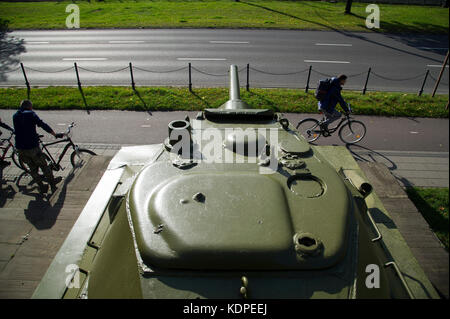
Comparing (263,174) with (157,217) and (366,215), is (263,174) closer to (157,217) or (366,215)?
(157,217)

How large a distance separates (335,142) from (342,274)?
8035 mm

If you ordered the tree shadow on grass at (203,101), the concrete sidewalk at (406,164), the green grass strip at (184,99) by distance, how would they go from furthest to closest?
the tree shadow on grass at (203,101) < the green grass strip at (184,99) < the concrete sidewalk at (406,164)

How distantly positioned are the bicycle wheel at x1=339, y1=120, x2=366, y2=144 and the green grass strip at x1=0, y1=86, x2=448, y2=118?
208 cm

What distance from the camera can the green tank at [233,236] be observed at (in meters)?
3.00

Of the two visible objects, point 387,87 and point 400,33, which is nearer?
point 387,87

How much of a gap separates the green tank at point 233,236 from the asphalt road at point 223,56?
36.4 ft

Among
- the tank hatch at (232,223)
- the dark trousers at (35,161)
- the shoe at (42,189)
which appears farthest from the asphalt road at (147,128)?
the tank hatch at (232,223)

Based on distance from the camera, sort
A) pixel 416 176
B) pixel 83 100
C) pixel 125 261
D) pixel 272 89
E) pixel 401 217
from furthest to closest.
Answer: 1. pixel 272 89
2. pixel 83 100
3. pixel 416 176
4. pixel 401 217
5. pixel 125 261

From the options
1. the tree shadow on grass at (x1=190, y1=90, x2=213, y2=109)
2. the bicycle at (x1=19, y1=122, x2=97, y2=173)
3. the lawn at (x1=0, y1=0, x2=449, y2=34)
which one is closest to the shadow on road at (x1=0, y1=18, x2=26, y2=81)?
the lawn at (x1=0, y1=0, x2=449, y2=34)

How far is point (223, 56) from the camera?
1842 cm

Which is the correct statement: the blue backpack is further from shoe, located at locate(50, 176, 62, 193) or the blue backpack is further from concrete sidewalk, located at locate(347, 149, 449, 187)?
shoe, located at locate(50, 176, 62, 193)

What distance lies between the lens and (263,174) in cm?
399

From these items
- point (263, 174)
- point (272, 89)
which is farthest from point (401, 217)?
point (272, 89)

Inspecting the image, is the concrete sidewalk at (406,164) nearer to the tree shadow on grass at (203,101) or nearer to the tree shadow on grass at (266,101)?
the tree shadow on grass at (266,101)
